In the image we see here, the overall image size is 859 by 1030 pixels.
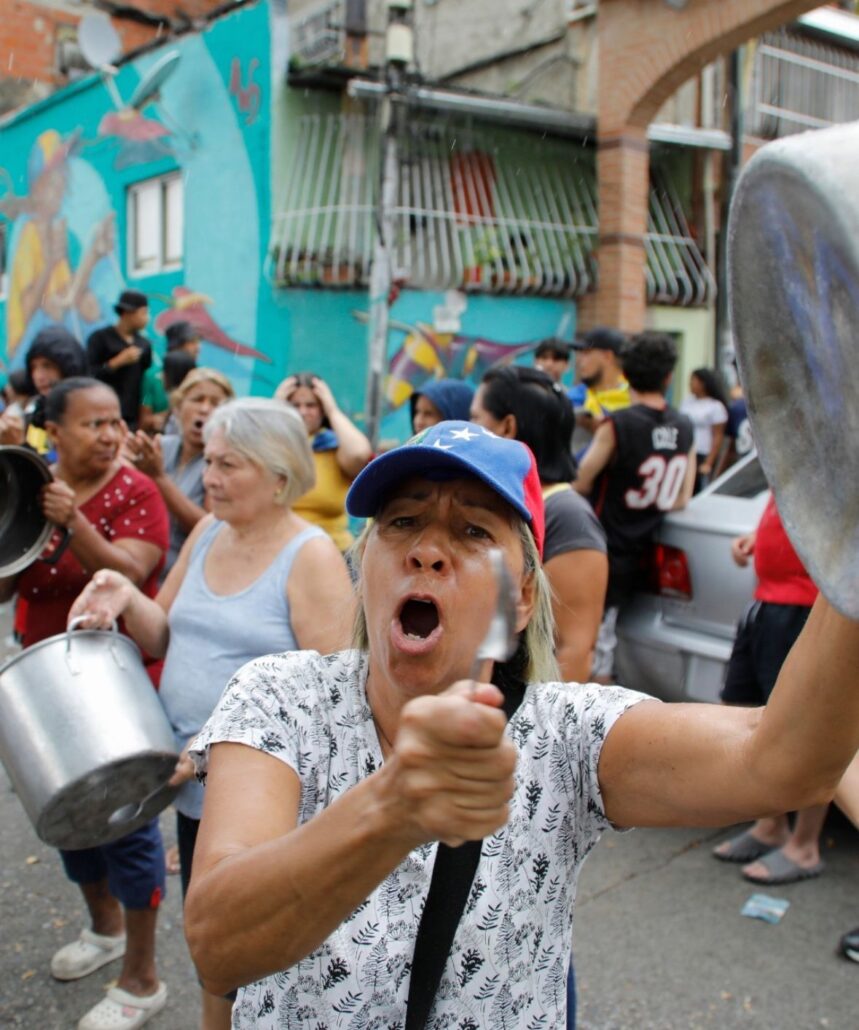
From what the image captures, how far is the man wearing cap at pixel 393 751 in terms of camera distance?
1.22 m

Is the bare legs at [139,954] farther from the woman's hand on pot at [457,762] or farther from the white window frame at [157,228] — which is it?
the white window frame at [157,228]

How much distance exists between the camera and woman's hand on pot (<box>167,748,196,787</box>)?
8.41 ft

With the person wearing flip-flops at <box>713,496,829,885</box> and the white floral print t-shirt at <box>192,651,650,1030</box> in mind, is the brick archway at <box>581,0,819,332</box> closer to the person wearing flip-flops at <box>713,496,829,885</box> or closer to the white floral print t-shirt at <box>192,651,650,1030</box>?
the person wearing flip-flops at <box>713,496,829,885</box>

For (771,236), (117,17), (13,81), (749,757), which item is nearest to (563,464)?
(749,757)

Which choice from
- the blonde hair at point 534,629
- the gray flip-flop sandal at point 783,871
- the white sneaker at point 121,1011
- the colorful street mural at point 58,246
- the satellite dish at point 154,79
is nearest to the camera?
the blonde hair at point 534,629

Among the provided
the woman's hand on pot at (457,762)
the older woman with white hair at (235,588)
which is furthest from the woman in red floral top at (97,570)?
the woman's hand on pot at (457,762)

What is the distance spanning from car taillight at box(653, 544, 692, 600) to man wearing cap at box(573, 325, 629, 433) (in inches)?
75.2

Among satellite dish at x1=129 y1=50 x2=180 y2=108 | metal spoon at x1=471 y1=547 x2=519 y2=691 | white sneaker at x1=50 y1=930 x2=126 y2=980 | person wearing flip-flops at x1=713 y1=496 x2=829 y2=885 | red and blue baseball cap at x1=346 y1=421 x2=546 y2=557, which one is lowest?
white sneaker at x1=50 y1=930 x2=126 y2=980

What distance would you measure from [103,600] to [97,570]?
1.54 feet

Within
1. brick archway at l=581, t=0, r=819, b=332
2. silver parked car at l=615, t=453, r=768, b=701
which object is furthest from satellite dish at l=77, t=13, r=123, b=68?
silver parked car at l=615, t=453, r=768, b=701

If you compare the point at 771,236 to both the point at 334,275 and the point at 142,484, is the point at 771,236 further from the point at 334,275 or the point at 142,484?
the point at 334,275

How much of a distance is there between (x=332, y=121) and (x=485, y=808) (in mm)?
10985

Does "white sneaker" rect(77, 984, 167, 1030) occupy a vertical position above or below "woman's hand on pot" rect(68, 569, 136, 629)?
below

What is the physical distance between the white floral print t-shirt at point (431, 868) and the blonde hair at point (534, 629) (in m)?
0.08
